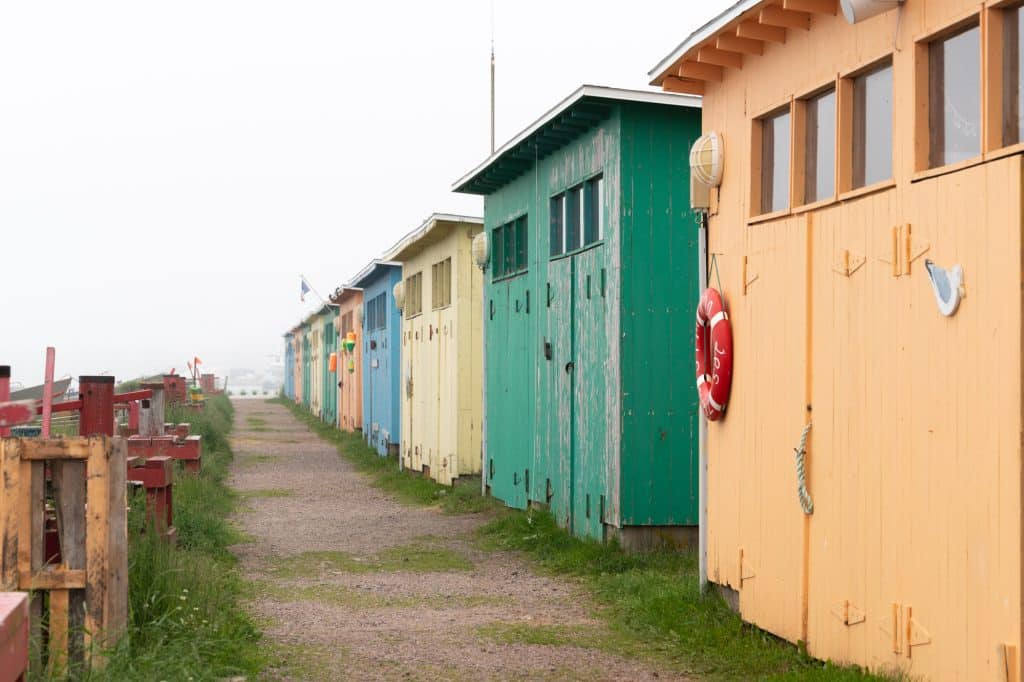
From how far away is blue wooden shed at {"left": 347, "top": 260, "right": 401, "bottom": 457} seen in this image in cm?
2578

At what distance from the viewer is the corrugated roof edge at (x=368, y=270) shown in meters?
25.2

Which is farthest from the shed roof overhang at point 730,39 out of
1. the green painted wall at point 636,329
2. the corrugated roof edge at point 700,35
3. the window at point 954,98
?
the green painted wall at point 636,329

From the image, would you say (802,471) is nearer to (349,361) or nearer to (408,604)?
(408,604)

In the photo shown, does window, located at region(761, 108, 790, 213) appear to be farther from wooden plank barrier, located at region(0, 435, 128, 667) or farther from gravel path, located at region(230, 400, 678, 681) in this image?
wooden plank barrier, located at region(0, 435, 128, 667)

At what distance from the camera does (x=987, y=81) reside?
17.9ft

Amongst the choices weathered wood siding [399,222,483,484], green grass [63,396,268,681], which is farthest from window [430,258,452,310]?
green grass [63,396,268,681]

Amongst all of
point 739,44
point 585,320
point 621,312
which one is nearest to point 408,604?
point 621,312

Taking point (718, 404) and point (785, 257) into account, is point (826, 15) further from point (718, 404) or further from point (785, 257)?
point (718, 404)

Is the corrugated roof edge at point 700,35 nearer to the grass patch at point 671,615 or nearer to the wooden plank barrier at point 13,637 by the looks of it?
the grass patch at point 671,615

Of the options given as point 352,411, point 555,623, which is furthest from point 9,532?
point 352,411

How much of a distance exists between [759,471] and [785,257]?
132 cm

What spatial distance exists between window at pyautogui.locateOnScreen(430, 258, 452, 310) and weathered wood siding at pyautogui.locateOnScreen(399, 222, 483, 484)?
0.11 metres

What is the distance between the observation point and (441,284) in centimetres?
2006

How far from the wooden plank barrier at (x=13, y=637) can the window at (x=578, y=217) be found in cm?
877
